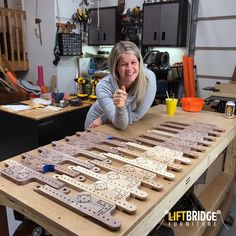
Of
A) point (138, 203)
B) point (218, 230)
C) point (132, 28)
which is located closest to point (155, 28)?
point (132, 28)

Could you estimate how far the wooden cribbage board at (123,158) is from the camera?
0.87 metres

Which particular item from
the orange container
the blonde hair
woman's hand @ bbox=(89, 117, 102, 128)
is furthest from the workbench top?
the orange container

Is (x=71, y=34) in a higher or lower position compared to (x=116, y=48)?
higher

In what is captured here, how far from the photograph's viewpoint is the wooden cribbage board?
0.87 m

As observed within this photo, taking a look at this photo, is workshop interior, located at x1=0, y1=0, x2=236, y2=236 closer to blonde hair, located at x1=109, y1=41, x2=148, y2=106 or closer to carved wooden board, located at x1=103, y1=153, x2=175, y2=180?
carved wooden board, located at x1=103, y1=153, x2=175, y2=180

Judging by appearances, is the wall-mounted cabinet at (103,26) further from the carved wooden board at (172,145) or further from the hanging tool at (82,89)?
the carved wooden board at (172,145)

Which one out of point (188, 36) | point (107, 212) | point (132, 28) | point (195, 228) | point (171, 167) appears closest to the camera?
point (107, 212)

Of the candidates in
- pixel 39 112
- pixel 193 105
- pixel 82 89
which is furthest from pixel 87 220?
pixel 82 89

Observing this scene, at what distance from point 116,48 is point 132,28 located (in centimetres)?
257

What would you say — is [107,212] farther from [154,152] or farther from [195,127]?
[195,127]

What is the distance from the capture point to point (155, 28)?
3811mm

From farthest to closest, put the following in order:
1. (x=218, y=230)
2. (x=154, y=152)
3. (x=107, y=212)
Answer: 1. (x=218, y=230)
2. (x=154, y=152)
3. (x=107, y=212)

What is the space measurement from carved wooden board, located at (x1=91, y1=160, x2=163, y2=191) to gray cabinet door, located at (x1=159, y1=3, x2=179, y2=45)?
305 centimetres

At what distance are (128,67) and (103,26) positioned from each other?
2856 mm
